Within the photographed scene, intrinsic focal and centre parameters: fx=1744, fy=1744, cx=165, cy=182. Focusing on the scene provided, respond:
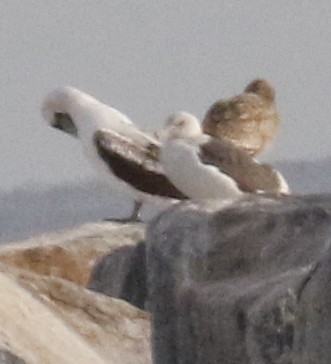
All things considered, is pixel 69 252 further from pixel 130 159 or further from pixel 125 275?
pixel 125 275

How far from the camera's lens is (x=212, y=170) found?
13.0 metres

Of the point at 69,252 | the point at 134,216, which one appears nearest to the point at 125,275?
the point at 69,252

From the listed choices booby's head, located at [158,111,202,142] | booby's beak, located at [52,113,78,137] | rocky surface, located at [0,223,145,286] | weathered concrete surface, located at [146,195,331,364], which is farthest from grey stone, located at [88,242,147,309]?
booby's beak, located at [52,113,78,137]

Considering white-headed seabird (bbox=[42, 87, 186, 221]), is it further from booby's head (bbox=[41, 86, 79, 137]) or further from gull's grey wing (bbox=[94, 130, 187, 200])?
booby's head (bbox=[41, 86, 79, 137])

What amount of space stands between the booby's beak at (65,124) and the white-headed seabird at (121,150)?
273 millimetres

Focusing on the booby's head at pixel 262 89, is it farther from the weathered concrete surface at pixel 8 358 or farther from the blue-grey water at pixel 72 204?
the weathered concrete surface at pixel 8 358

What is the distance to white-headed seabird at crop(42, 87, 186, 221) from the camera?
1464cm

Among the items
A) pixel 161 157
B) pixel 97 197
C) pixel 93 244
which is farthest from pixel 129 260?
pixel 97 197

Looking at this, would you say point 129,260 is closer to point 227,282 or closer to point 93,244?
point 227,282

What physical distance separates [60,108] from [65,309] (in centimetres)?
727

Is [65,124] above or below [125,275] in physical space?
below

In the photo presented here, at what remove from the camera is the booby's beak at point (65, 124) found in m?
15.9

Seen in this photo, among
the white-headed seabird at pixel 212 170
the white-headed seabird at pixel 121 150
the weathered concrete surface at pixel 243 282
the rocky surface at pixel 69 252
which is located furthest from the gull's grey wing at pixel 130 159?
the weathered concrete surface at pixel 243 282

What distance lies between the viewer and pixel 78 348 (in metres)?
7.71
